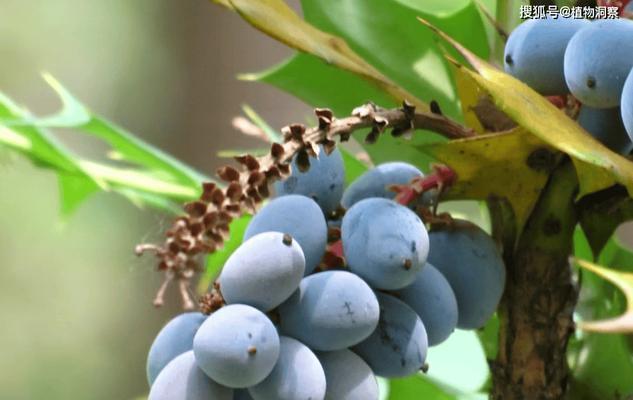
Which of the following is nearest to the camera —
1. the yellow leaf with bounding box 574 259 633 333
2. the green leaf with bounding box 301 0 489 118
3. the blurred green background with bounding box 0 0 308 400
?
the yellow leaf with bounding box 574 259 633 333

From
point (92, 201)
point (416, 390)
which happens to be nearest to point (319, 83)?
point (416, 390)

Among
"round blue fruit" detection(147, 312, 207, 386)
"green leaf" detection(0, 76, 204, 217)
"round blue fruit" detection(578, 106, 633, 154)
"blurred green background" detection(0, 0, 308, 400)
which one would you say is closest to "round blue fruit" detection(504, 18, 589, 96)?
"round blue fruit" detection(578, 106, 633, 154)

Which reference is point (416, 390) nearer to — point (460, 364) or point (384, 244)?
point (460, 364)

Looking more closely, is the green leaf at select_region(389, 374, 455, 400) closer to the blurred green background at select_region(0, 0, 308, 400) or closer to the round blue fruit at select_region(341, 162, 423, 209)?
the round blue fruit at select_region(341, 162, 423, 209)

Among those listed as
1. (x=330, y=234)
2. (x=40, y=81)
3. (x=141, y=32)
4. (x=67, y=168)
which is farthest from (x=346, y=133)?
(x=141, y=32)

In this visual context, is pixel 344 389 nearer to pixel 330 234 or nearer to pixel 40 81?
pixel 330 234

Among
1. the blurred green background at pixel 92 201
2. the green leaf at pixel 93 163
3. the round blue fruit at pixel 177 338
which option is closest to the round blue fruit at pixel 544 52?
the round blue fruit at pixel 177 338

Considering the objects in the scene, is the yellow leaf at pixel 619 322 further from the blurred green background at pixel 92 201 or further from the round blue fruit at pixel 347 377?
the blurred green background at pixel 92 201
